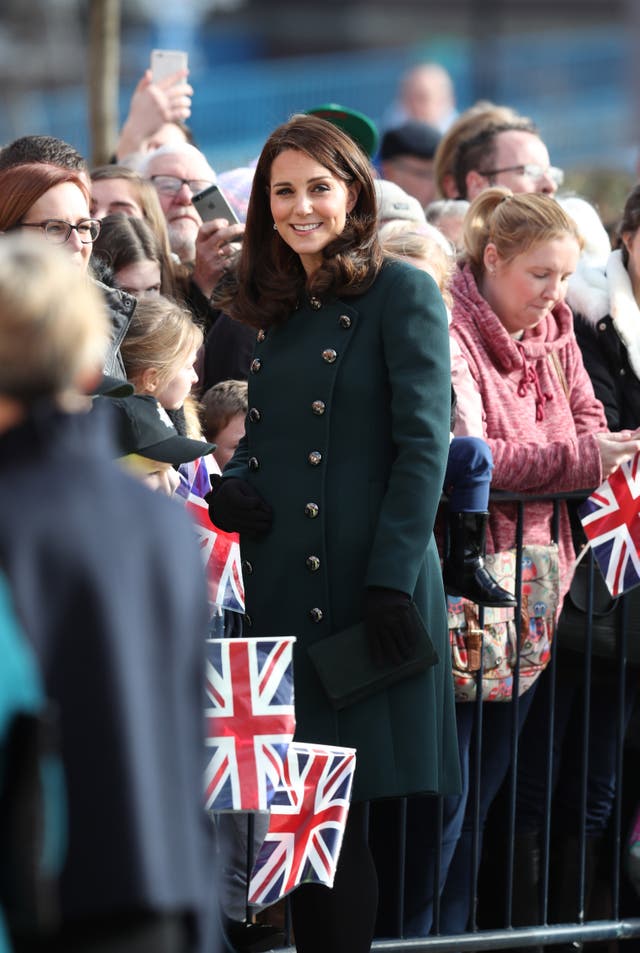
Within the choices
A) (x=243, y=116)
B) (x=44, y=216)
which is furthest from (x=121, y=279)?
(x=243, y=116)

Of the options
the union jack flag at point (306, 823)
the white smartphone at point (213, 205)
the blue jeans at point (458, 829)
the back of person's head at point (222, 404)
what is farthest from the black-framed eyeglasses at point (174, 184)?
the union jack flag at point (306, 823)

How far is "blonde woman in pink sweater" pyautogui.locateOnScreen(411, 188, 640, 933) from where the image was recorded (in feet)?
15.1

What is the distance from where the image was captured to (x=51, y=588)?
2258mm

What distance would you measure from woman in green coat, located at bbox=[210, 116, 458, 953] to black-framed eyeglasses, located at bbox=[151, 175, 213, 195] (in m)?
1.81

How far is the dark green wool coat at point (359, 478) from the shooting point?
3783 millimetres

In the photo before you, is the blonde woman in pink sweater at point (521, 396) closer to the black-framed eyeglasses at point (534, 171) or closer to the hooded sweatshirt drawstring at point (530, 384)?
the hooded sweatshirt drawstring at point (530, 384)

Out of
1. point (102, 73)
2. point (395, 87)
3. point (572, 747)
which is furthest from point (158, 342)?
point (395, 87)

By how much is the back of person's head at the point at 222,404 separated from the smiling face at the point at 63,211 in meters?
0.90

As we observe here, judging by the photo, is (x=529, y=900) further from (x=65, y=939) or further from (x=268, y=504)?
(x=65, y=939)

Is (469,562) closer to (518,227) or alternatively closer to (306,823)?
(306,823)

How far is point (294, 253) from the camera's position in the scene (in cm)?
407

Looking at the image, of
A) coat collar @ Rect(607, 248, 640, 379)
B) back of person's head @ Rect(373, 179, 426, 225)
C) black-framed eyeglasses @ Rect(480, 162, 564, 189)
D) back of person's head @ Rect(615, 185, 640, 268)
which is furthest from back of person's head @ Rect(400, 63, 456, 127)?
coat collar @ Rect(607, 248, 640, 379)

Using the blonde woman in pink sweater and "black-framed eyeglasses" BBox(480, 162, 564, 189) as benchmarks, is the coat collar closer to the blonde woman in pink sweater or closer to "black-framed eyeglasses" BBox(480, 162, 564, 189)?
the blonde woman in pink sweater

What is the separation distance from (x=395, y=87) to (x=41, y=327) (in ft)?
64.3
